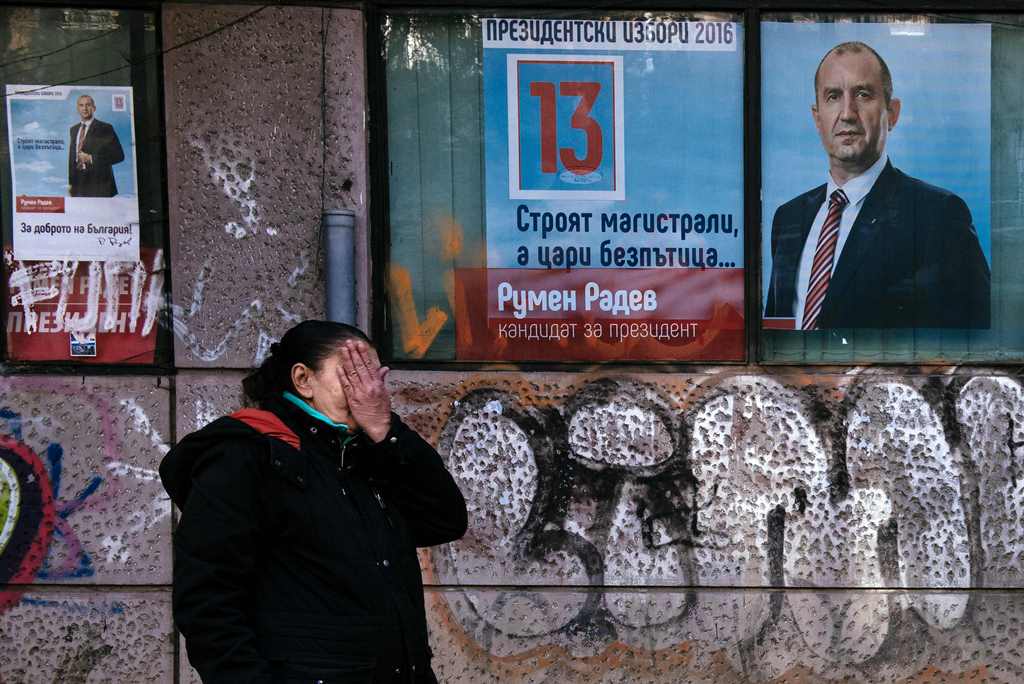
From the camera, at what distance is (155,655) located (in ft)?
15.8

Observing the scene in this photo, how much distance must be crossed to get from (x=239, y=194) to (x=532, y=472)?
1.71m

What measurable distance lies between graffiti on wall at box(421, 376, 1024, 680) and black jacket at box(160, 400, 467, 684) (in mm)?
2026

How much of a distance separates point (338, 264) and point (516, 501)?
4.08 feet

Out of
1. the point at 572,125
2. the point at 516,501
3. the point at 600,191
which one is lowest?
the point at 516,501

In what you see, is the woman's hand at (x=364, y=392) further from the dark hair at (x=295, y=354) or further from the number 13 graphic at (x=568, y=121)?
the number 13 graphic at (x=568, y=121)

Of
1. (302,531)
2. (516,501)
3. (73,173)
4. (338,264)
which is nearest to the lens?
(302,531)

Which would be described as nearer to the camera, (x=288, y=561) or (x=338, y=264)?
(x=288, y=561)

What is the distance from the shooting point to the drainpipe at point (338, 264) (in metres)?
4.74

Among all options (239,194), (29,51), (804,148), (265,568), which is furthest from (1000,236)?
(29,51)

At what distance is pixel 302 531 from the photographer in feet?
8.65

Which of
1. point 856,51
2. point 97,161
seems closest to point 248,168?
point 97,161

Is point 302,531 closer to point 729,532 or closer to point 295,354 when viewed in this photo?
point 295,354

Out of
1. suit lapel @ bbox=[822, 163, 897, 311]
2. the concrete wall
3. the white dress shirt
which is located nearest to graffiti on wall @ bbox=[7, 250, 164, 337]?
the concrete wall

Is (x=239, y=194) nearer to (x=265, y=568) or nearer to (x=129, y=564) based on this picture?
(x=129, y=564)
